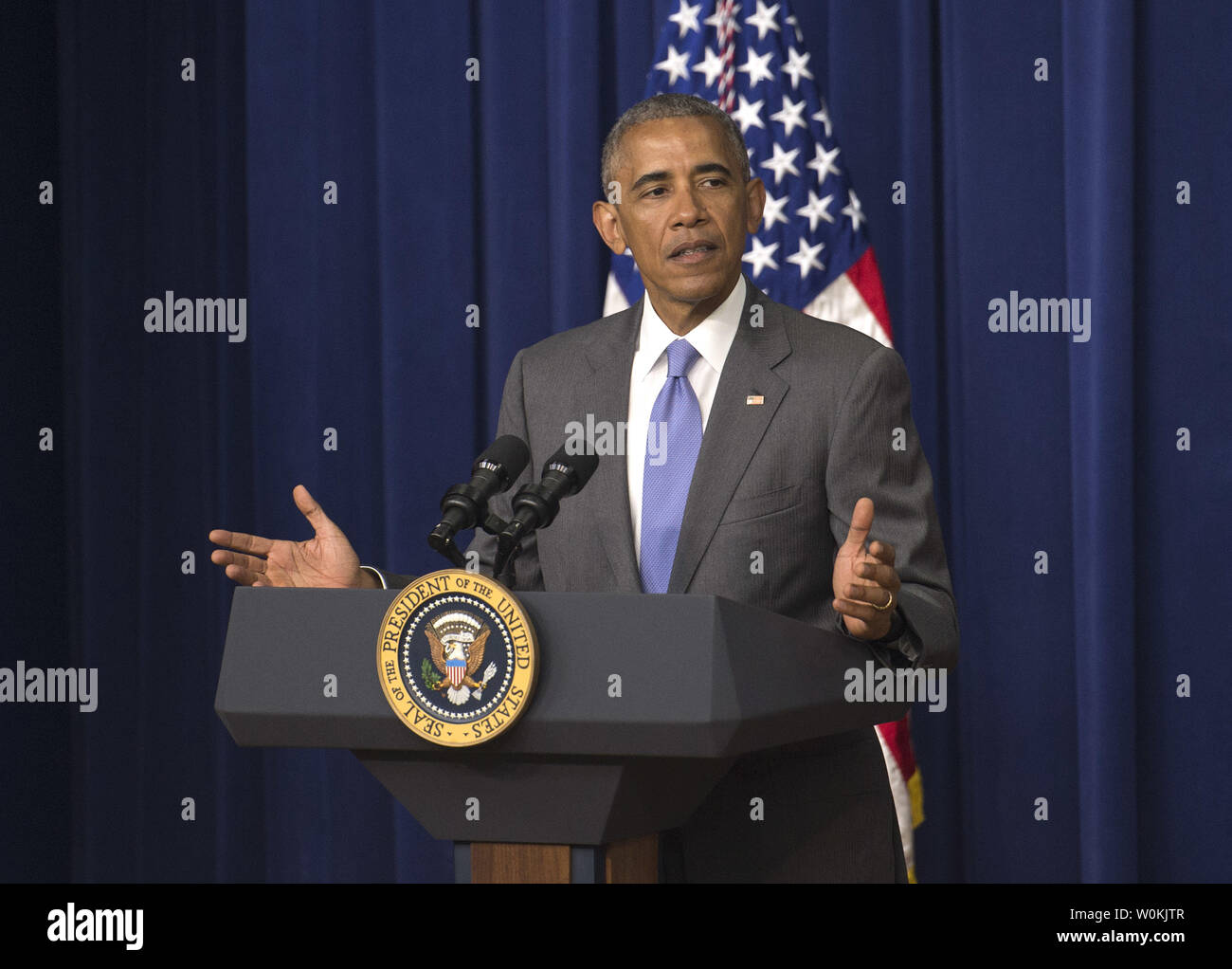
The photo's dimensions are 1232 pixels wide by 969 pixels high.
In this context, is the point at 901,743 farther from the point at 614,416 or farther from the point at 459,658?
the point at 459,658

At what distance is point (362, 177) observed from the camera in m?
3.59

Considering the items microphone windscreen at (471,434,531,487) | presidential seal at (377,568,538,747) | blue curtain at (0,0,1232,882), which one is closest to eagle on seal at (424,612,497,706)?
presidential seal at (377,568,538,747)

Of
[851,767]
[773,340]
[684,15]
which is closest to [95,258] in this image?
[684,15]

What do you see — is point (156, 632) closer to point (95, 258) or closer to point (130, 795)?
point (130, 795)

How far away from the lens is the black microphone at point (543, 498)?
1.39m

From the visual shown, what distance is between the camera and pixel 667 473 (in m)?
1.82

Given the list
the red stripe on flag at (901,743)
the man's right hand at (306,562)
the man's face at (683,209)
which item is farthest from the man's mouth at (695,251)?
the red stripe on flag at (901,743)

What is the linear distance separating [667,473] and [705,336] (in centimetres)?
25

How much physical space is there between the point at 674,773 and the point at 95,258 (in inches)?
110

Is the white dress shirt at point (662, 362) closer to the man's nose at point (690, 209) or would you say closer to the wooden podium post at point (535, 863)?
the man's nose at point (690, 209)

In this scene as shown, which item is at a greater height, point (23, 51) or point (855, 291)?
point (23, 51)

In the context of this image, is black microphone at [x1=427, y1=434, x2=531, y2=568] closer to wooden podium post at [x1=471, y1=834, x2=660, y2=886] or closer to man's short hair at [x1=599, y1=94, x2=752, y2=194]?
wooden podium post at [x1=471, y1=834, x2=660, y2=886]

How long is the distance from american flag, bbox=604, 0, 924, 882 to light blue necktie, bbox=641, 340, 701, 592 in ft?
3.89

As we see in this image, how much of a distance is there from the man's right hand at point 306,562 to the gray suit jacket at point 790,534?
310 millimetres
